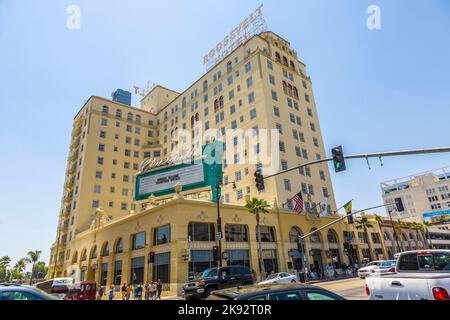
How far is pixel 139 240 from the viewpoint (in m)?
35.1

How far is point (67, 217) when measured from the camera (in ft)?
188

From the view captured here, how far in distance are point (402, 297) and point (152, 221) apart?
1166 inches

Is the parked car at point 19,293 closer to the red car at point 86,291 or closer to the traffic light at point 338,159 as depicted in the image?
the traffic light at point 338,159

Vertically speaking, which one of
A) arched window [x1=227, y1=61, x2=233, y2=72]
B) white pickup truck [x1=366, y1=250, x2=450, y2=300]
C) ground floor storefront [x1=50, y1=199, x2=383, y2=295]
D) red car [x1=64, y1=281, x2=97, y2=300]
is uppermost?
arched window [x1=227, y1=61, x2=233, y2=72]

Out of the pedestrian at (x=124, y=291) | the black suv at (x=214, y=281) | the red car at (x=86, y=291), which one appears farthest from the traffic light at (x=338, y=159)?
the pedestrian at (x=124, y=291)

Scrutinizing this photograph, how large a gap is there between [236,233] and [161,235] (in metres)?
9.23

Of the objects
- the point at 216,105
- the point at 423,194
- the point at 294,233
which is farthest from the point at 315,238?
the point at 423,194

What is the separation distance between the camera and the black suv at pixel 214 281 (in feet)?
55.7

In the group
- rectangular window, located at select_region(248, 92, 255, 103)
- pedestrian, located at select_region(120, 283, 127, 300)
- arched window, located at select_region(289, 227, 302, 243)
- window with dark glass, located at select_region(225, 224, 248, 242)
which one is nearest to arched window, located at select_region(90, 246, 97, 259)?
pedestrian, located at select_region(120, 283, 127, 300)

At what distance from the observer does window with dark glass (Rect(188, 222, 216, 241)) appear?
31.0 m

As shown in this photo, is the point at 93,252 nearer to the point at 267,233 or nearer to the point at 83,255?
the point at 83,255

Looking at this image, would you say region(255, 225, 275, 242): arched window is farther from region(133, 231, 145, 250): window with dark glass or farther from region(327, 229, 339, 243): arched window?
region(133, 231, 145, 250): window with dark glass

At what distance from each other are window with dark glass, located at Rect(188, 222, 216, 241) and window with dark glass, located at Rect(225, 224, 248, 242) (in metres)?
1.96

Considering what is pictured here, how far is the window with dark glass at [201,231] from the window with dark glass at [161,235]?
2577 mm
